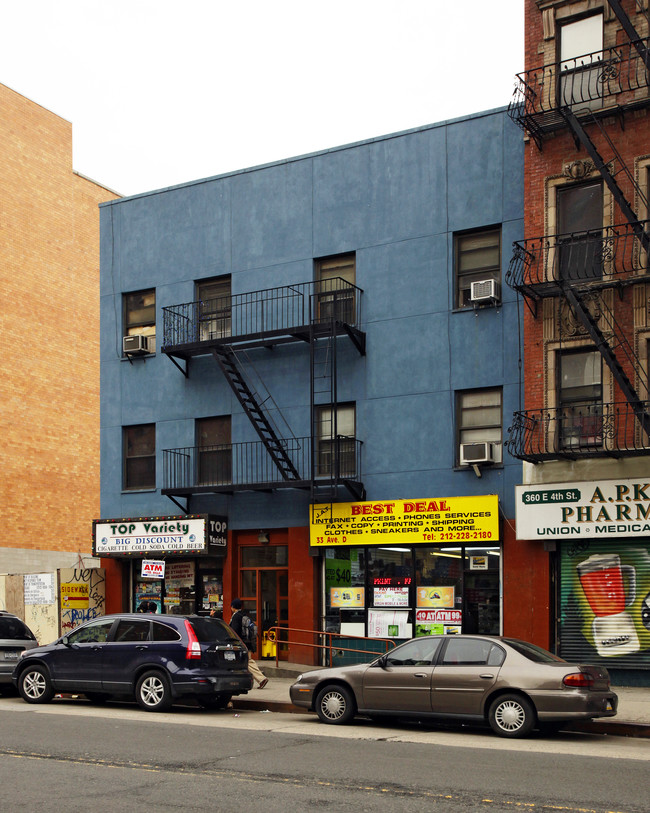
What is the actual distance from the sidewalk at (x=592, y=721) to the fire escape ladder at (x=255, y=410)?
4175 mm

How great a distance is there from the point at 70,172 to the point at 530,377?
23.0 metres

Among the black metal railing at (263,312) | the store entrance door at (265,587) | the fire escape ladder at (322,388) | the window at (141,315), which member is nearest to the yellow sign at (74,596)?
the store entrance door at (265,587)

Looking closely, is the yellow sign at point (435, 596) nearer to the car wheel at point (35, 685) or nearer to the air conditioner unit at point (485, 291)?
the air conditioner unit at point (485, 291)

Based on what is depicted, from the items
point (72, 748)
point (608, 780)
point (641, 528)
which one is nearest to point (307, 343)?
point (641, 528)

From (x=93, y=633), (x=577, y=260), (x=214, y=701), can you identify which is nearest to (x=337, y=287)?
(x=577, y=260)

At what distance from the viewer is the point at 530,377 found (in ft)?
67.3

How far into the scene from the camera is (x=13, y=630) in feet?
62.7

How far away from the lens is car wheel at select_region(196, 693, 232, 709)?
1652cm

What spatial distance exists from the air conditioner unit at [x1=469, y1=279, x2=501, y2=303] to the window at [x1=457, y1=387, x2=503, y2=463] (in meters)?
1.87

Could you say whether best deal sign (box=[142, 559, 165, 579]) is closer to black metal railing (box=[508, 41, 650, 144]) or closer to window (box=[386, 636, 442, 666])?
window (box=[386, 636, 442, 666])

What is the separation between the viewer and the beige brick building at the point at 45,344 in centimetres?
3412

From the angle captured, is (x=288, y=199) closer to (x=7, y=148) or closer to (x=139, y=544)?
(x=139, y=544)

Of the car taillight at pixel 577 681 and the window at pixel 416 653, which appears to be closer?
the car taillight at pixel 577 681

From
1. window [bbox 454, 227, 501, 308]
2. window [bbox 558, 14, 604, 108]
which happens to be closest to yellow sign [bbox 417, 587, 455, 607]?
window [bbox 454, 227, 501, 308]
